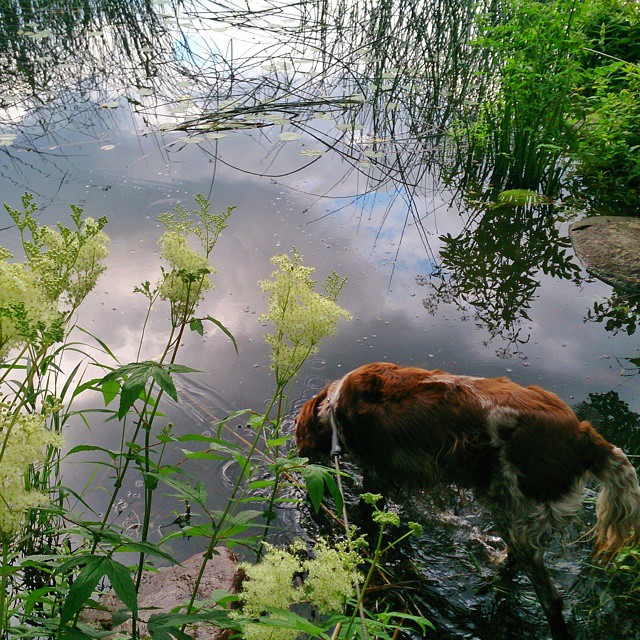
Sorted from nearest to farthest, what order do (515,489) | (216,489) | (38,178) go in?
(515,489)
(216,489)
(38,178)

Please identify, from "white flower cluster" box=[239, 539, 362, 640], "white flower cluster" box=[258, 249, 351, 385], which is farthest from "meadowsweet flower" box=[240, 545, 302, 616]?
"white flower cluster" box=[258, 249, 351, 385]

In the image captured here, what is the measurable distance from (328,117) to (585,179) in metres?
3.01

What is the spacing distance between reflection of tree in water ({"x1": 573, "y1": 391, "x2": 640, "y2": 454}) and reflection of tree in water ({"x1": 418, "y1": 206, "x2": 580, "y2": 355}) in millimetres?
728

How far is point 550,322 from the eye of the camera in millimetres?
5070

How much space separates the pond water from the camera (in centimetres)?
348

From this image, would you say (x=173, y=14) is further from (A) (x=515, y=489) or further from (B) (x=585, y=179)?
(A) (x=515, y=489)

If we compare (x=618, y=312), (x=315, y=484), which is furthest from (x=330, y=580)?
(x=618, y=312)

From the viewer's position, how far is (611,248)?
5.57 meters

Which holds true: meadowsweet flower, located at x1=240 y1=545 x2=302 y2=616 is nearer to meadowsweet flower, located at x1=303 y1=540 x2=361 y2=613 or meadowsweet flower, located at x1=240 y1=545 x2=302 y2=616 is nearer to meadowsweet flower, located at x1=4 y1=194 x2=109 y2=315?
meadowsweet flower, located at x1=303 y1=540 x2=361 y2=613

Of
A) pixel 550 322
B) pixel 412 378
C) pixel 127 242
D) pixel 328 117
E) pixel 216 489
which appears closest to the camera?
pixel 412 378

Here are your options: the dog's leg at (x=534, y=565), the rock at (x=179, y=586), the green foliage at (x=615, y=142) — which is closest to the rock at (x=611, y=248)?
the green foliage at (x=615, y=142)

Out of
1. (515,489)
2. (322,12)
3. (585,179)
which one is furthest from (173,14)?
(515,489)

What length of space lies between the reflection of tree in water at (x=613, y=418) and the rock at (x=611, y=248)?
1.46m

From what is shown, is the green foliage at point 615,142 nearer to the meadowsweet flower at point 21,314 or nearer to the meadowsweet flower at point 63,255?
the meadowsweet flower at point 63,255
